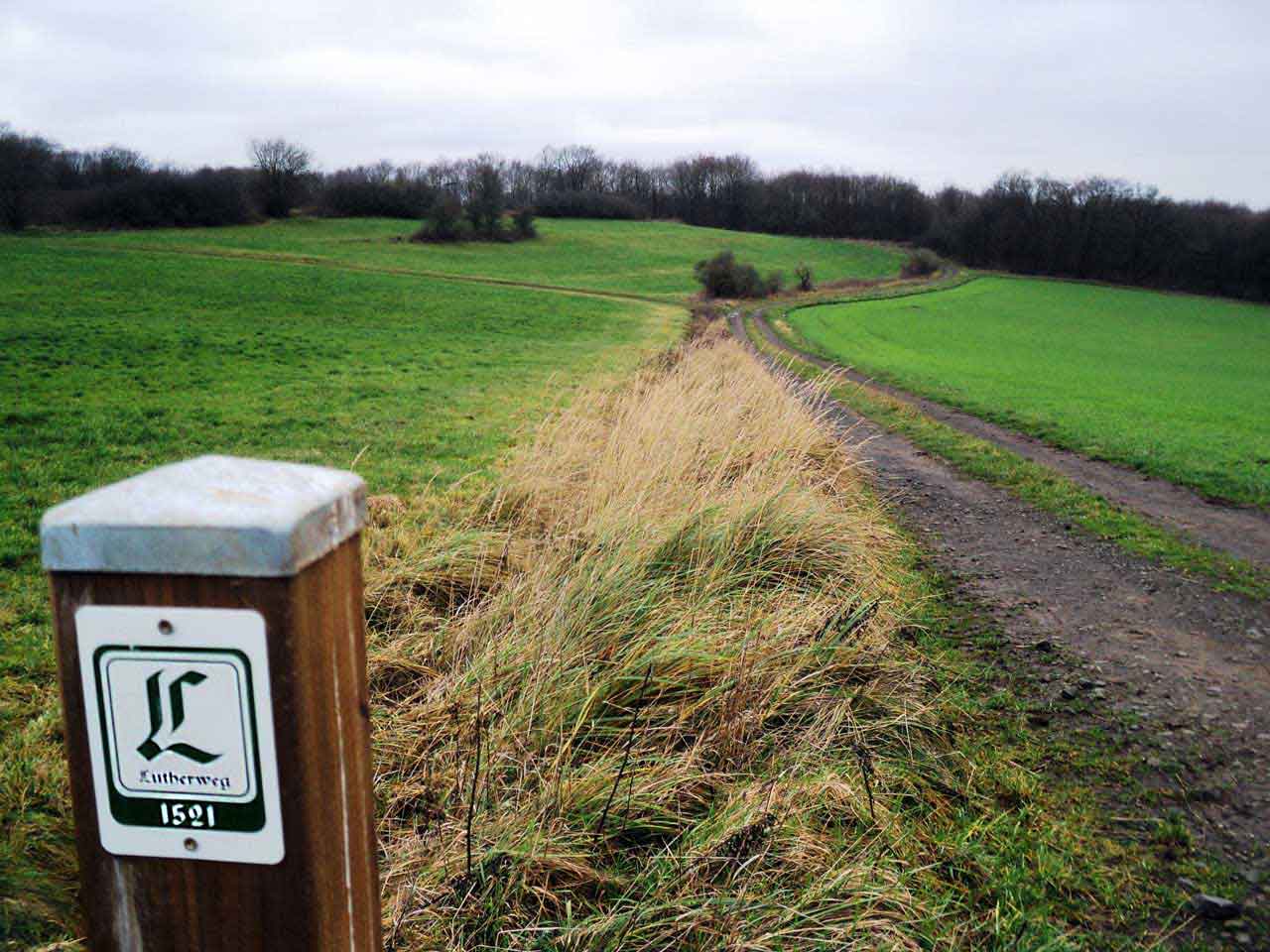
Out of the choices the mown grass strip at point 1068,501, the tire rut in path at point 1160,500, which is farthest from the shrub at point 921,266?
the tire rut in path at point 1160,500

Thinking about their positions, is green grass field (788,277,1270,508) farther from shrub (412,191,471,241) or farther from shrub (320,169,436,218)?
shrub (320,169,436,218)

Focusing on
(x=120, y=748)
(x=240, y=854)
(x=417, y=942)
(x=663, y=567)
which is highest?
(x=120, y=748)

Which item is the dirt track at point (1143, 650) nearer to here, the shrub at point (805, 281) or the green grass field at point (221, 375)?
the green grass field at point (221, 375)

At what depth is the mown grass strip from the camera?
254 inches

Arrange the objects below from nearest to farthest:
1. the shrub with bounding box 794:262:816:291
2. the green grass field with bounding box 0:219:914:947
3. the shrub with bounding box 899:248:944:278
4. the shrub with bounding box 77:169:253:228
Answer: the green grass field with bounding box 0:219:914:947
the shrub with bounding box 794:262:816:291
the shrub with bounding box 77:169:253:228
the shrub with bounding box 899:248:944:278

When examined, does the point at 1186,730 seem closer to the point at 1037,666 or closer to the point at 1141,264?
the point at 1037,666

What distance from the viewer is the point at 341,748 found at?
101 centimetres

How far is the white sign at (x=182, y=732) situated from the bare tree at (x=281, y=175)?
249 ft

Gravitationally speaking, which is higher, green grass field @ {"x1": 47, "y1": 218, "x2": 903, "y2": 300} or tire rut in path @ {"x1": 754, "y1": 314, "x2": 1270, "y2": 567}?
green grass field @ {"x1": 47, "y1": 218, "x2": 903, "y2": 300}

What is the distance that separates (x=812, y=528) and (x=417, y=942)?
337 centimetres

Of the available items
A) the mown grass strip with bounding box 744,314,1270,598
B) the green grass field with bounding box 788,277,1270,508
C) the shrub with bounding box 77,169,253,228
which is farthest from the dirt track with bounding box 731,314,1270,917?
the shrub with bounding box 77,169,253,228

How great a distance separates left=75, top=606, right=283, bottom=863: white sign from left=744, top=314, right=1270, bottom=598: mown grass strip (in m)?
6.66

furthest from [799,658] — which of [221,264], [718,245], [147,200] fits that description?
[718,245]

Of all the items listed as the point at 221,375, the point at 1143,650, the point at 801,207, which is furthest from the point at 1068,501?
the point at 801,207
